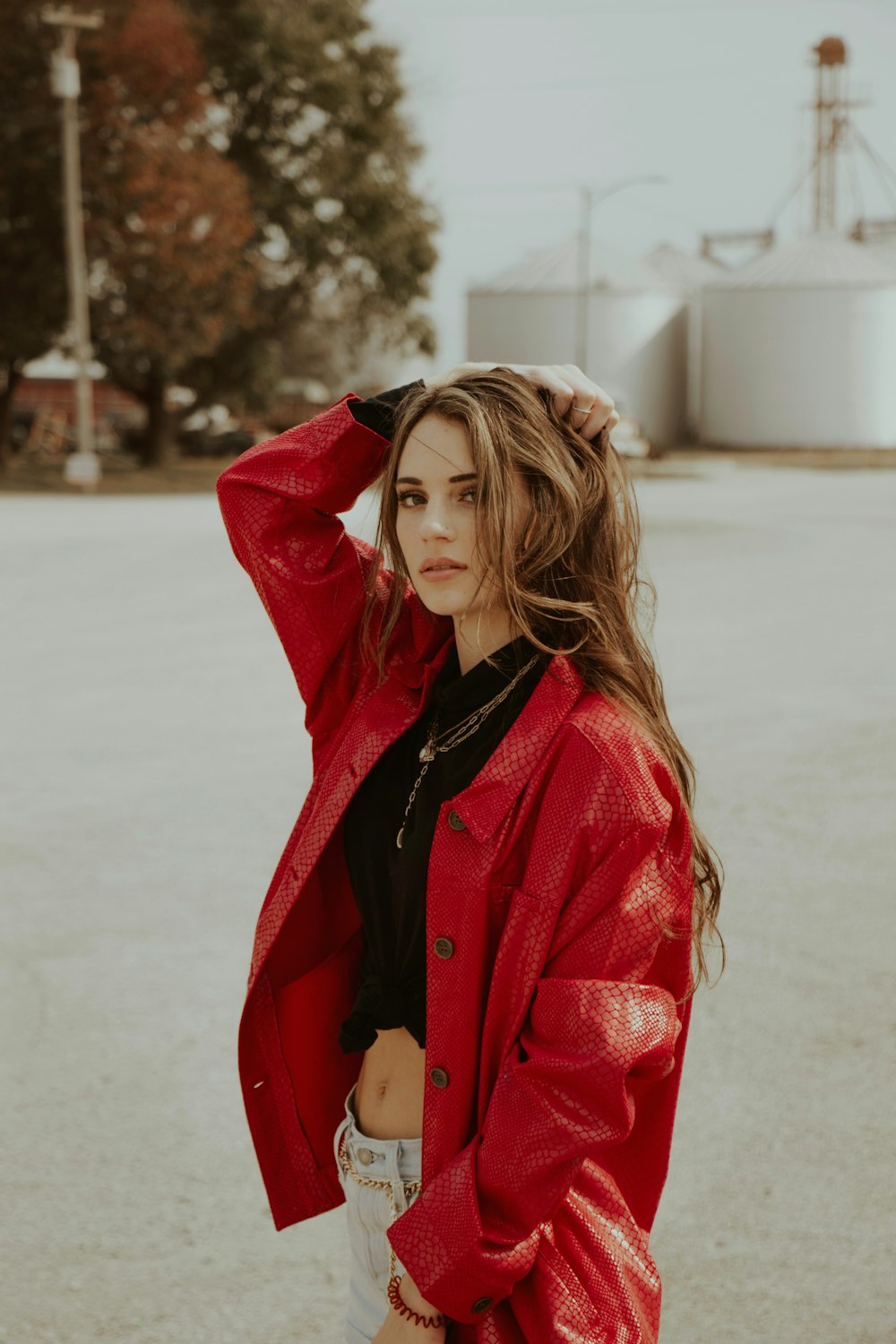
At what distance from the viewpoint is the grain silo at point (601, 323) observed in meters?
55.2

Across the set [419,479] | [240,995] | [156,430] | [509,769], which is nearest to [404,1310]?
[509,769]

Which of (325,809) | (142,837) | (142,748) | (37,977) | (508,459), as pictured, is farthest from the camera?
(142,748)

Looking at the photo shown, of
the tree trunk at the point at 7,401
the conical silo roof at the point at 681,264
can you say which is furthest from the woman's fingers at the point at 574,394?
the conical silo roof at the point at 681,264

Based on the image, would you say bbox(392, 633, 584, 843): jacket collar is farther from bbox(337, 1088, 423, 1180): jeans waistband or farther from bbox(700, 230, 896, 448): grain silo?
bbox(700, 230, 896, 448): grain silo

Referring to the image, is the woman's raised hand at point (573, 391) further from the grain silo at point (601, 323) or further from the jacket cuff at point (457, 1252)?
the grain silo at point (601, 323)

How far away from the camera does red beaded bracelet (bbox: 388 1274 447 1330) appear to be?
173cm

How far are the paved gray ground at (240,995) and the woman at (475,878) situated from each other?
3.47 ft

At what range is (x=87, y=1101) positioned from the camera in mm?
3771

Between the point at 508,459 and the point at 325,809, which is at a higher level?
the point at 508,459

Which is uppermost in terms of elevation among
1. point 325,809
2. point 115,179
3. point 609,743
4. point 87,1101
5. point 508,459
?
point 115,179

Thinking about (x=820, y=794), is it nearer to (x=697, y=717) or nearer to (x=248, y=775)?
(x=697, y=717)

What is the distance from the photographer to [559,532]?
189 centimetres

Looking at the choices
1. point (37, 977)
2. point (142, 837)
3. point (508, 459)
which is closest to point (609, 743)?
point (508, 459)

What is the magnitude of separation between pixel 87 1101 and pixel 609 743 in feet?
8.36
